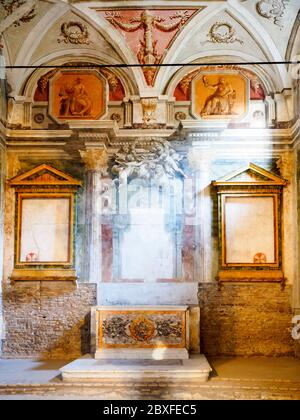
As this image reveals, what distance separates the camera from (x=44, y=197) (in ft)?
33.1

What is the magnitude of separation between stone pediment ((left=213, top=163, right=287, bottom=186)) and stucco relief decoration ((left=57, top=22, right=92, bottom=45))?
3.46m

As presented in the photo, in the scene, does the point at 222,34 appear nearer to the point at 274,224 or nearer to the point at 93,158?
the point at 93,158

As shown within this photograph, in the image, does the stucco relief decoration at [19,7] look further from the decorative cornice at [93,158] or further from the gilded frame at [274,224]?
the gilded frame at [274,224]

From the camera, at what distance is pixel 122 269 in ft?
32.8

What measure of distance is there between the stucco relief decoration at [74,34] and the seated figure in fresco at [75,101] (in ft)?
2.38

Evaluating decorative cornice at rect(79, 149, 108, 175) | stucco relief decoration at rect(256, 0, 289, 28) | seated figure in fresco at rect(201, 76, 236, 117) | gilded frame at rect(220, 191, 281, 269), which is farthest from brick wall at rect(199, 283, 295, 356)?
stucco relief decoration at rect(256, 0, 289, 28)

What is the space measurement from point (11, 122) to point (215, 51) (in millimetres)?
3912

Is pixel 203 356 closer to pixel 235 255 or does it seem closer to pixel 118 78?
pixel 235 255

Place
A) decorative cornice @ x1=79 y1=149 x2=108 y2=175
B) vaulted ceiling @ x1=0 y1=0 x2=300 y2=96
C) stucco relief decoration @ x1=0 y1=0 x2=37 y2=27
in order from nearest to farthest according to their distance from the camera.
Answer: stucco relief decoration @ x1=0 y1=0 x2=37 y2=27
vaulted ceiling @ x1=0 y1=0 x2=300 y2=96
decorative cornice @ x1=79 y1=149 x2=108 y2=175

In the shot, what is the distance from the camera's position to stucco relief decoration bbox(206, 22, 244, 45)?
9.95 m

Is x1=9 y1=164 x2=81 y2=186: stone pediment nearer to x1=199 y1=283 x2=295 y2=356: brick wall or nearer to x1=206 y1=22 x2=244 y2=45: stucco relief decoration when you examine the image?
x1=199 y1=283 x2=295 y2=356: brick wall

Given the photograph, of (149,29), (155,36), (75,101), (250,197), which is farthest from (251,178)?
(75,101)

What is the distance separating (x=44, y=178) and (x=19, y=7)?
2888mm
